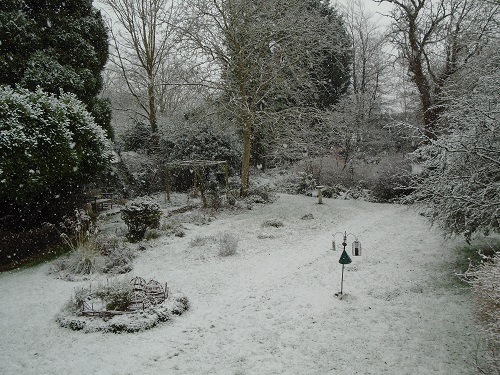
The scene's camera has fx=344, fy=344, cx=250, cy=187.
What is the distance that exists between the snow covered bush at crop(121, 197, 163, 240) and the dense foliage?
11.3 feet

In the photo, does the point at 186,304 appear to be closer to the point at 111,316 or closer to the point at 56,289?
the point at 111,316

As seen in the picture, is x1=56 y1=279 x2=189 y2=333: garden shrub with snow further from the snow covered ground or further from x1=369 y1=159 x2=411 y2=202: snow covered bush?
x1=369 y1=159 x2=411 y2=202: snow covered bush

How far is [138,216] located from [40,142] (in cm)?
283

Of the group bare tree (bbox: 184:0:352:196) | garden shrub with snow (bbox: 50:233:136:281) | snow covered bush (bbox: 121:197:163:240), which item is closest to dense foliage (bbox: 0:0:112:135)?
snow covered bush (bbox: 121:197:163:240)

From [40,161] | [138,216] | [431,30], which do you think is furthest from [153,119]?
[431,30]

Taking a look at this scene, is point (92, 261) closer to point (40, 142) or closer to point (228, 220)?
point (40, 142)

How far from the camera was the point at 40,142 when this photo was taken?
735cm

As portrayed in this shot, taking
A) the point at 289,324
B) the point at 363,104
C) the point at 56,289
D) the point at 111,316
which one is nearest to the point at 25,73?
the point at 56,289

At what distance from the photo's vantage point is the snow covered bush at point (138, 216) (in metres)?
8.94

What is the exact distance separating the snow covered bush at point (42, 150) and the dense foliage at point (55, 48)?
3.94 feet

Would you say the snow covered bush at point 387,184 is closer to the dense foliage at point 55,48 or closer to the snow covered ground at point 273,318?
the snow covered ground at point 273,318

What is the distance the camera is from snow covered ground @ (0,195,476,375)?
408 centimetres

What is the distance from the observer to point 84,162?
28.3 feet

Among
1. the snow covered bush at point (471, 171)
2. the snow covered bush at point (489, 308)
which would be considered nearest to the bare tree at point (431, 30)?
the snow covered bush at point (471, 171)
